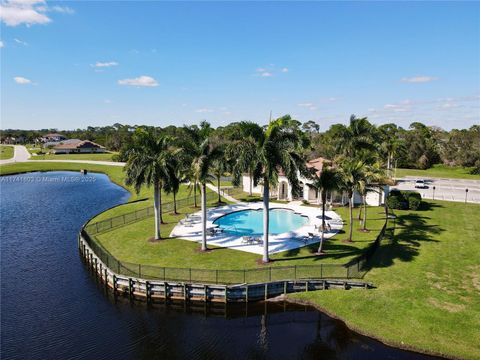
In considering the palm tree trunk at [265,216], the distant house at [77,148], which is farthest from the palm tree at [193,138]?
the distant house at [77,148]

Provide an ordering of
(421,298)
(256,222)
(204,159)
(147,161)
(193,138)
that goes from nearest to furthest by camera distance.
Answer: (421,298) → (204,159) → (193,138) → (147,161) → (256,222)

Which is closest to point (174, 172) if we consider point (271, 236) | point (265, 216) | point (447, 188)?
point (265, 216)

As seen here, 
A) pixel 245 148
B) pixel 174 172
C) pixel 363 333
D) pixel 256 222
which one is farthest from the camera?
pixel 256 222

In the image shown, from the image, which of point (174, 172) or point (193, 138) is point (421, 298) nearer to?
point (193, 138)

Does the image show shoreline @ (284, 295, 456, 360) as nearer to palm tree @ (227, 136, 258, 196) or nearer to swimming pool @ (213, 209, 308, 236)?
palm tree @ (227, 136, 258, 196)

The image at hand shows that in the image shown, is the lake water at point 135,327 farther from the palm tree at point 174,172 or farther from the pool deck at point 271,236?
the palm tree at point 174,172

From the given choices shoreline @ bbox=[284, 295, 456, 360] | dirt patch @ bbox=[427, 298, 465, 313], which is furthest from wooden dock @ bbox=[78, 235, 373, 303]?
dirt patch @ bbox=[427, 298, 465, 313]

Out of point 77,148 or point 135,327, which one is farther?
point 77,148
